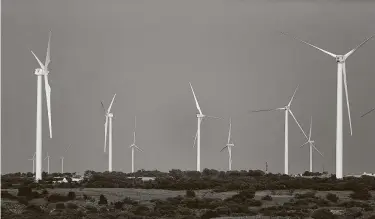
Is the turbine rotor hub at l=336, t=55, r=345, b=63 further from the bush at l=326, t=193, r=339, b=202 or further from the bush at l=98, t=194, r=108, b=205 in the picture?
the bush at l=98, t=194, r=108, b=205

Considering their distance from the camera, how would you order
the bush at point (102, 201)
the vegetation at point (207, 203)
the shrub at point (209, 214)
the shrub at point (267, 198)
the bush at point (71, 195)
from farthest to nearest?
1. the shrub at point (267, 198)
2. the bush at point (71, 195)
3. the bush at point (102, 201)
4. the vegetation at point (207, 203)
5. the shrub at point (209, 214)

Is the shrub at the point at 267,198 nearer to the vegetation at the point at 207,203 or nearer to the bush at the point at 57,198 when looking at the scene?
the vegetation at the point at 207,203

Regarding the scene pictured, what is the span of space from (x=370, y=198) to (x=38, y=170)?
140 ft

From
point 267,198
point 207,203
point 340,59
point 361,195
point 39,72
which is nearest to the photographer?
point 207,203

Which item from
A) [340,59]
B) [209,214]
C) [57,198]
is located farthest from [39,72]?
[209,214]

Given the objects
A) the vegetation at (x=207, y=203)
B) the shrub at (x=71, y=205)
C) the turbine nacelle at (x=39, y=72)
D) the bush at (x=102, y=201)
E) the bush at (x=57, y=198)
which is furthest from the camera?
the turbine nacelle at (x=39, y=72)

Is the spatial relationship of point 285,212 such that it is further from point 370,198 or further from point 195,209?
point 370,198

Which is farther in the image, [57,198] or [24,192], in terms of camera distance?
[24,192]

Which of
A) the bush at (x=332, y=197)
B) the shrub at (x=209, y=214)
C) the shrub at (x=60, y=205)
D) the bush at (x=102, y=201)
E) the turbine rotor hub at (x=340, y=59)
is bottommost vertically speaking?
the shrub at (x=209, y=214)

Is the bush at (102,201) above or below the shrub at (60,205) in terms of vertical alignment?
above

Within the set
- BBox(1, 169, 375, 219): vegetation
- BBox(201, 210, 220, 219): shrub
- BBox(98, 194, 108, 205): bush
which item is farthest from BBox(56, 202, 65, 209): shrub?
BBox(201, 210, 220, 219): shrub

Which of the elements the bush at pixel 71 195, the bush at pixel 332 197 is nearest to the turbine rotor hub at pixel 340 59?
the bush at pixel 332 197

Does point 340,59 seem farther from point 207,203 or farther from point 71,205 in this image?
point 71,205

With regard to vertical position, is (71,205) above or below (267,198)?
below
